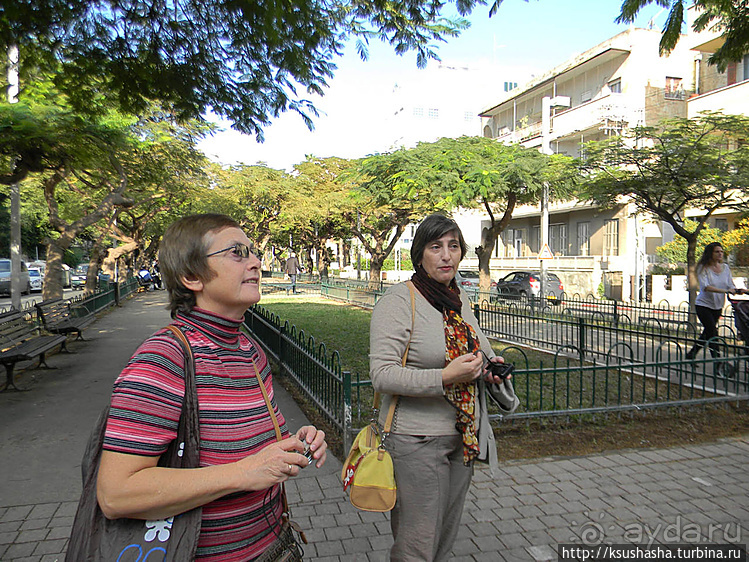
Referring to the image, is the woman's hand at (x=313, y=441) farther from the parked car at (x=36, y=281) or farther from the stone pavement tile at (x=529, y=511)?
the parked car at (x=36, y=281)

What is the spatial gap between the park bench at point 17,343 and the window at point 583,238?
93.3ft

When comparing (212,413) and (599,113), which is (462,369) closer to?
(212,413)

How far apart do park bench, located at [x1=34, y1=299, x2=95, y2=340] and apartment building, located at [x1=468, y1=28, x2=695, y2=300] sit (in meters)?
21.7

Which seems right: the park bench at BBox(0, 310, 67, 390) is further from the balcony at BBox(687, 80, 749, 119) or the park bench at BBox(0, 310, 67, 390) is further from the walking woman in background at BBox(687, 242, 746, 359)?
the balcony at BBox(687, 80, 749, 119)

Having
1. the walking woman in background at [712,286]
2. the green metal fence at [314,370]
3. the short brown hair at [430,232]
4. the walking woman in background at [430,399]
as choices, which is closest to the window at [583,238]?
the walking woman in background at [712,286]

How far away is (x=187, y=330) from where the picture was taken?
1599 mm

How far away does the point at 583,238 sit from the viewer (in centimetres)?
3262

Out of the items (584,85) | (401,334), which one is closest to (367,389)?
(401,334)

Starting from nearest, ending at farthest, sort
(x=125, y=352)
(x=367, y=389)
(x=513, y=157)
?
1. (x=367, y=389)
2. (x=125, y=352)
3. (x=513, y=157)

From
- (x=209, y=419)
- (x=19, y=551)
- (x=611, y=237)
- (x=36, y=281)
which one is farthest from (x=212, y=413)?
(x=36, y=281)

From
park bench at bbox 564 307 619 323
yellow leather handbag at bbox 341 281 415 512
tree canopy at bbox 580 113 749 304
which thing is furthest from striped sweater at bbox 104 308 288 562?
tree canopy at bbox 580 113 749 304

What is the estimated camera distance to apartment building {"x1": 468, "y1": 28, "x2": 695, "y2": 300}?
2858 cm

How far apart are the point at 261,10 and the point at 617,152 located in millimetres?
10638

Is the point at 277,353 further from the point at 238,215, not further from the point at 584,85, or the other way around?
the point at 584,85
